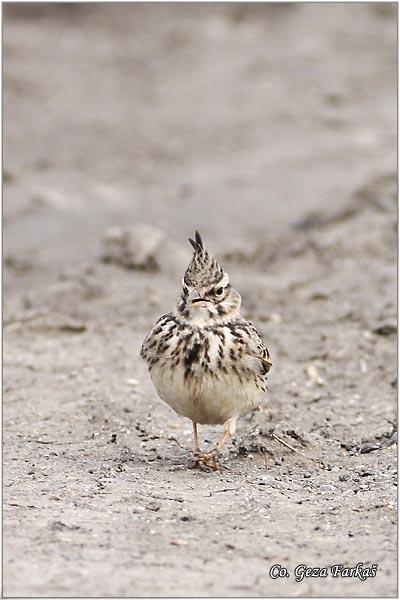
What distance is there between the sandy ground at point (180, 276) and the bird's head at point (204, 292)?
0.94 metres

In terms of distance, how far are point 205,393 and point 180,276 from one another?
4.47 metres

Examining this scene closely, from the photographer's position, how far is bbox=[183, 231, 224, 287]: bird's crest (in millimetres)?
6602

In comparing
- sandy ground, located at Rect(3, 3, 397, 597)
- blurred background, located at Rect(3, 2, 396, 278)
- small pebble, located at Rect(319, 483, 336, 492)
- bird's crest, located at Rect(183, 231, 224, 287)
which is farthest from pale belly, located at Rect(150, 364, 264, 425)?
blurred background, located at Rect(3, 2, 396, 278)

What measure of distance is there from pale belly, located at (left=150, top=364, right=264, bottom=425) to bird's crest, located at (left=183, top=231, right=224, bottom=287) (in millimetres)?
554

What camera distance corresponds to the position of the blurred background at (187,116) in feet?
42.3

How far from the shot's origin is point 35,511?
571 cm

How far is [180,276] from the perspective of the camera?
10.9 meters

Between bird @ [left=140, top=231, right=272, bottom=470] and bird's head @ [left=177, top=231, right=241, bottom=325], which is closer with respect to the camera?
bird @ [left=140, top=231, right=272, bottom=470]

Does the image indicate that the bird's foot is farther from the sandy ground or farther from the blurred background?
the blurred background

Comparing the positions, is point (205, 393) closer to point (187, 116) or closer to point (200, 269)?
point (200, 269)

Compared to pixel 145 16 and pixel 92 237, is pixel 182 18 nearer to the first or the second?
pixel 145 16

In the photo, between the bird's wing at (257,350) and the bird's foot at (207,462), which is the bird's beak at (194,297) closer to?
the bird's wing at (257,350)

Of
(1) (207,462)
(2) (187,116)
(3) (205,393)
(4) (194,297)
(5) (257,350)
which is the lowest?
(2) (187,116)

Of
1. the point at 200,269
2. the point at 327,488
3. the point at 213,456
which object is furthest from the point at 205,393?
the point at 327,488
